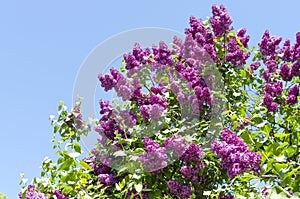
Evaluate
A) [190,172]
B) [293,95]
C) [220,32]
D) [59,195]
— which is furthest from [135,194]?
[220,32]

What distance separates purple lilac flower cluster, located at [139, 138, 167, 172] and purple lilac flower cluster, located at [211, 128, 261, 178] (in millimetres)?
573

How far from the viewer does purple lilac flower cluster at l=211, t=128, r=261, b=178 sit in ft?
8.74

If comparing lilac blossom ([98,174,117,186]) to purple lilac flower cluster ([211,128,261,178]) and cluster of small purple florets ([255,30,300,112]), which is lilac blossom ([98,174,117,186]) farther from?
cluster of small purple florets ([255,30,300,112])

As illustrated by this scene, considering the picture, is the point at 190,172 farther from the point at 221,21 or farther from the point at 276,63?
the point at 276,63

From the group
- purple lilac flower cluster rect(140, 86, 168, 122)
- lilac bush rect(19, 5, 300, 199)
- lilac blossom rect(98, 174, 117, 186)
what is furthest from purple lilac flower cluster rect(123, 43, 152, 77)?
lilac blossom rect(98, 174, 117, 186)

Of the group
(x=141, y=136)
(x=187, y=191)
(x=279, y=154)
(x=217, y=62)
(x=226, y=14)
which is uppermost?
(x=226, y=14)

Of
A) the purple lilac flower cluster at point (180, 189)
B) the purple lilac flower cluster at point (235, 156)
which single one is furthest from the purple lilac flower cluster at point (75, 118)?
the purple lilac flower cluster at point (235, 156)

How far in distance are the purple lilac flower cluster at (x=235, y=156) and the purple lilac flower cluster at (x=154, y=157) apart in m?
0.57

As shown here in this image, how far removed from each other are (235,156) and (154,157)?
79 centimetres

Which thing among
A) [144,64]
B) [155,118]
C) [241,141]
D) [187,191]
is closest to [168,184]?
[187,191]

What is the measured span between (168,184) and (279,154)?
117cm

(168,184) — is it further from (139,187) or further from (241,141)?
(241,141)

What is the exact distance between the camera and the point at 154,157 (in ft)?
10.8

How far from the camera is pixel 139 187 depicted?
3334mm
